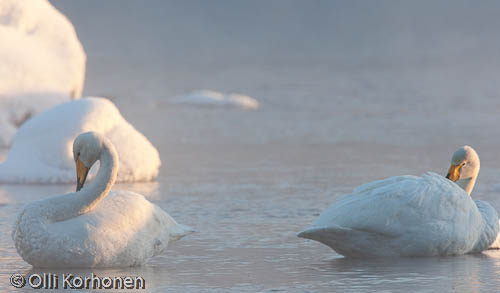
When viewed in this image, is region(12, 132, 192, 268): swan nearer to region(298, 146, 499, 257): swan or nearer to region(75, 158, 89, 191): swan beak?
region(75, 158, 89, 191): swan beak

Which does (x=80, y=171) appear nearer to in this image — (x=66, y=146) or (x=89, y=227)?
(x=89, y=227)

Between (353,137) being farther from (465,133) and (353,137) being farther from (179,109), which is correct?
(179,109)

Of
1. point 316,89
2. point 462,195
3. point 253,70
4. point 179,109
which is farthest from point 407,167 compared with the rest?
point 253,70

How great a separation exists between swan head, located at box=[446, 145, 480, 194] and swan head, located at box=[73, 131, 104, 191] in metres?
2.98

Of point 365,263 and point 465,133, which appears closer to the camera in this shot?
point 365,263

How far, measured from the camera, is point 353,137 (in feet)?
64.5

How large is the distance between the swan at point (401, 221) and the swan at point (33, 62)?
10.8 metres

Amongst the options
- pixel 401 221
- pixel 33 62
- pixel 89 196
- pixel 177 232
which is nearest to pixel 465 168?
pixel 401 221

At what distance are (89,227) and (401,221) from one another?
7.01ft

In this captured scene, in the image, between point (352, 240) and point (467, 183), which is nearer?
point (352, 240)

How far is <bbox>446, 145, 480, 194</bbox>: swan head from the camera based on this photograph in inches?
→ 360

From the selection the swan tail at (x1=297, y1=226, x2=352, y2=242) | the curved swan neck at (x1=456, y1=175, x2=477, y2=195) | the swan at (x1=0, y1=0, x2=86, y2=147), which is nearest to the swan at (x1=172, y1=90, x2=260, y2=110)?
the swan at (x1=0, y1=0, x2=86, y2=147)

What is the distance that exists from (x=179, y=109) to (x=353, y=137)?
1098cm

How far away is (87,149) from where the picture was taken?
7828 millimetres
